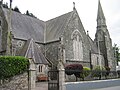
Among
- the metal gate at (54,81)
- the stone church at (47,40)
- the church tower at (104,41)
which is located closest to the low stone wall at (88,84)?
the metal gate at (54,81)

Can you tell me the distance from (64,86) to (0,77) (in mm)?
5796

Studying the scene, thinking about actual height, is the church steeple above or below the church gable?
above

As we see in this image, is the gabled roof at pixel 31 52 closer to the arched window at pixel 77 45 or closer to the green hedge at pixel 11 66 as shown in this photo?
the arched window at pixel 77 45

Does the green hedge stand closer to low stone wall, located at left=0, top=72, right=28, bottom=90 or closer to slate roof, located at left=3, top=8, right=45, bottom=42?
low stone wall, located at left=0, top=72, right=28, bottom=90

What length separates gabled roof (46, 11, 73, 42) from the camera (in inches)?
1363

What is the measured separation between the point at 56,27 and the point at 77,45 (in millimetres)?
5267

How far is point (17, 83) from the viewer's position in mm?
16812

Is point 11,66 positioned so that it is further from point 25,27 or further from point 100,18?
point 100,18

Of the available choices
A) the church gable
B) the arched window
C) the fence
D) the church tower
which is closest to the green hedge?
the fence

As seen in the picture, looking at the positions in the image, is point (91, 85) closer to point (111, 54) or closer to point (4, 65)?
point (4, 65)

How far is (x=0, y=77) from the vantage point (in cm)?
1670

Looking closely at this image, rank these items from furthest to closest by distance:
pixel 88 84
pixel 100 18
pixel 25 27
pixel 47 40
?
pixel 100 18 < pixel 47 40 < pixel 25 27 < pixel 88 84

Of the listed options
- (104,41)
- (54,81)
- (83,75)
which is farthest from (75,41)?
(54,81)

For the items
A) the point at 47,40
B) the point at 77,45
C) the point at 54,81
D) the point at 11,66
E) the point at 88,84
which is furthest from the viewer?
the point at 77,45
